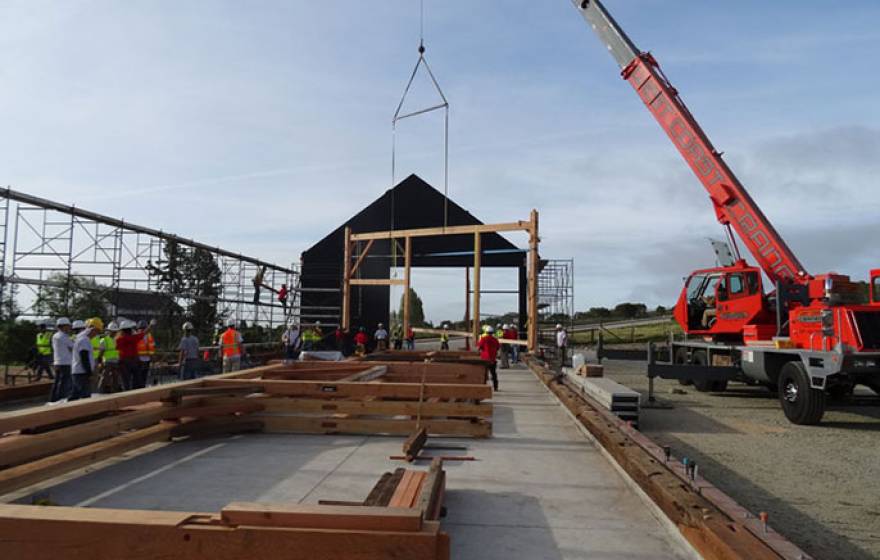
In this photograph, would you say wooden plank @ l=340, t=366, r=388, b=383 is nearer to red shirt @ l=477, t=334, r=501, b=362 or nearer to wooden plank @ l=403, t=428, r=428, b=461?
wooden plank @ l=403, t=428, r=428, b=461

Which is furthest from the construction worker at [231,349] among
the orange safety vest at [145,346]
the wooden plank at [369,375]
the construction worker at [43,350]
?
the wooden plank at [369,375]

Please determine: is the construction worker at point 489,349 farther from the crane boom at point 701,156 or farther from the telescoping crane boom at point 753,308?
the crane boom at point 701,156

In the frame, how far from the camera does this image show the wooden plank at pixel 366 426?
7.87m

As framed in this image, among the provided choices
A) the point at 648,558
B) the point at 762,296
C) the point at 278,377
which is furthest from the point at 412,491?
the point at 762,296

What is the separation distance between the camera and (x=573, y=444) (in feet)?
25.2

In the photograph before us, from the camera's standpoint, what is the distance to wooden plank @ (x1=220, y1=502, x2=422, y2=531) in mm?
2957

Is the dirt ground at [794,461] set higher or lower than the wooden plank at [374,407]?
lower

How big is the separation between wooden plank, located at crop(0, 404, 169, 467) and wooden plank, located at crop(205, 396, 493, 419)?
1209mm

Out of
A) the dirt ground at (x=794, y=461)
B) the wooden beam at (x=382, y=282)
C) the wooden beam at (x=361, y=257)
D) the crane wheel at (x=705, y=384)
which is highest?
the wooden beam at (x=361, y=257)

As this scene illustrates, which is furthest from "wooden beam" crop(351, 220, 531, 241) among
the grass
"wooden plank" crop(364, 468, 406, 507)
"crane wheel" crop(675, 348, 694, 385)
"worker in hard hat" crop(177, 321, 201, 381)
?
the grass

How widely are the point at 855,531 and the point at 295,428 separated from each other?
20.1 feet

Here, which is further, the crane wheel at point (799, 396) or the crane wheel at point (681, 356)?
the crane wheel at point (681, 356)

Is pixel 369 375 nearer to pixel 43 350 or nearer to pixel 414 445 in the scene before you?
pixel 414 445

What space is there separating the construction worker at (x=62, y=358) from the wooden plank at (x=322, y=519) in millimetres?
8710
